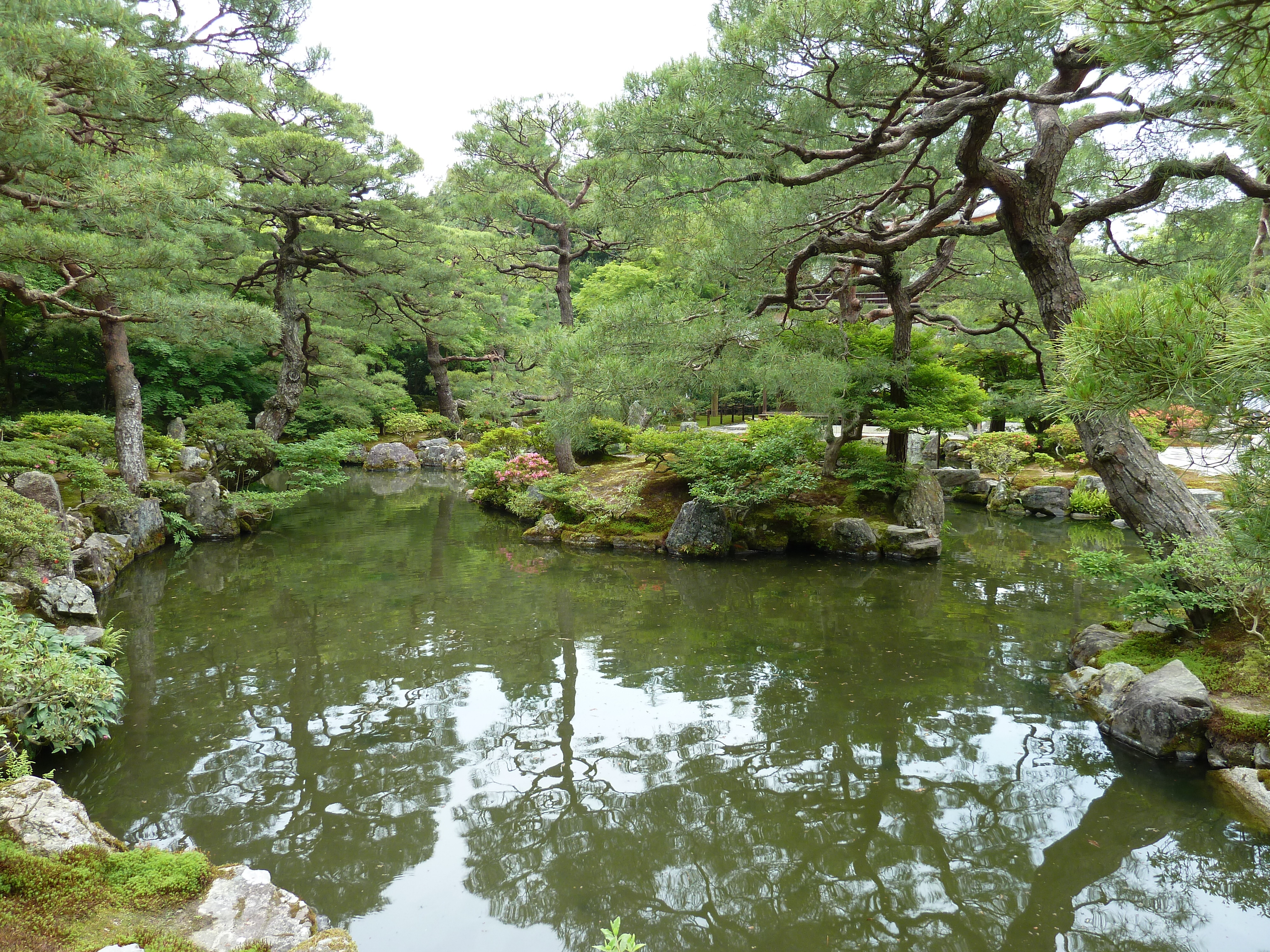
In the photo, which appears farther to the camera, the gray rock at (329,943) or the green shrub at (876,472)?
the green shrub at (876,472)

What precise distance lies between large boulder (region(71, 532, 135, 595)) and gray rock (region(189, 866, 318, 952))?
4.78 metres

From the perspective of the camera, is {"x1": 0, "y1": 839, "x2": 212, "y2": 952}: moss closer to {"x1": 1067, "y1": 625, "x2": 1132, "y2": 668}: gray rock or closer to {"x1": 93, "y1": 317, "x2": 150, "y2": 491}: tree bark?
{"x1": 1067, "y1": 625, "x2": 1132, "y2": 668}: gray rock

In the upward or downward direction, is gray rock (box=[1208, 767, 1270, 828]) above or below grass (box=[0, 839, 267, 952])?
below

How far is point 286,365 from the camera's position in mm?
12867

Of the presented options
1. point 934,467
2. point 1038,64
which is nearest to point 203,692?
point 1038,64

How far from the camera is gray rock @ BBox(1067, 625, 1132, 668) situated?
4.83 m

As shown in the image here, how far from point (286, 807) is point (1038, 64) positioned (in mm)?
5718

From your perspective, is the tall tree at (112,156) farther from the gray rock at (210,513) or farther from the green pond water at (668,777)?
the green pond water at (668,777)

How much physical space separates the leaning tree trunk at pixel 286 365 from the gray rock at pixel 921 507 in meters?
10.9

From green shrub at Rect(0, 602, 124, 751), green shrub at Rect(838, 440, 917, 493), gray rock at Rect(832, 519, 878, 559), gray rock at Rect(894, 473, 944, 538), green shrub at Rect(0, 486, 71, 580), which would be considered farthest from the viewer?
gray rock at Rect(894, 473, 944, 538)

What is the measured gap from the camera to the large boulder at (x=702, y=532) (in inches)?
337

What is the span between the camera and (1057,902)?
2709mm

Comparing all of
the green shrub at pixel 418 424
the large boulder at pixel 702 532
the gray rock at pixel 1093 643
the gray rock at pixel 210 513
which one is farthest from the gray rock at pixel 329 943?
the green shrub at pixel 418 424

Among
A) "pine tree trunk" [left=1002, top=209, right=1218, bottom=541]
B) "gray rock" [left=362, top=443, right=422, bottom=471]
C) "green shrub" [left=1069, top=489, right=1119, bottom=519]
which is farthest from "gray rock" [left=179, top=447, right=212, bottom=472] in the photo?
"green shrub" [left=1069, top=489, right=1119, bottom=519]
